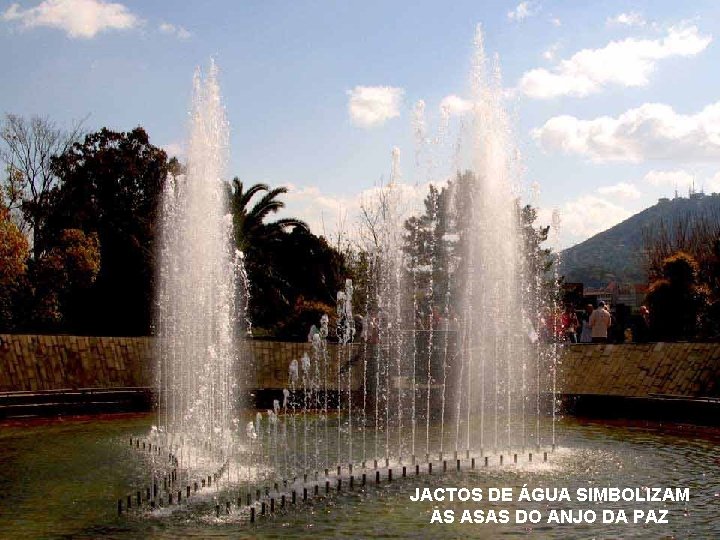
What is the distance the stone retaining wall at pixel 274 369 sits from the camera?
14734mm

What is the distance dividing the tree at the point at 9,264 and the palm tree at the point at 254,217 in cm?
686

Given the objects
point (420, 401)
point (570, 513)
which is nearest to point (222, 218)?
point (420, 401)

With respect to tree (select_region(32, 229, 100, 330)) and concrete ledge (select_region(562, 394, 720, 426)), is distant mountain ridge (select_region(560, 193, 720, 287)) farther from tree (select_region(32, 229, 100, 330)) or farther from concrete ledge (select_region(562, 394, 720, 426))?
concrete ledge (select_region(562, 394, 720, 426))

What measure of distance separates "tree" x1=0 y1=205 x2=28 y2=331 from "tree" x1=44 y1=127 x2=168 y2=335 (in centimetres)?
289

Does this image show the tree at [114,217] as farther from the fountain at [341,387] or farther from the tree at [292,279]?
the fountain at [341,387]

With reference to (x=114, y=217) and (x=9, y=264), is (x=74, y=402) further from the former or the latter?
(x=114, y=217)

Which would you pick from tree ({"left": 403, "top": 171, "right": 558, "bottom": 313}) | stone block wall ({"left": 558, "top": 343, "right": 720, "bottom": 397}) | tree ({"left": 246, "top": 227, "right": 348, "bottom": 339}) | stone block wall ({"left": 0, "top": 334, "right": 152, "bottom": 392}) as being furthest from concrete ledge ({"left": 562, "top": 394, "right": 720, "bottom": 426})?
tree ({"left": 403, "top": 171, "right": 558, "bottom": 313})

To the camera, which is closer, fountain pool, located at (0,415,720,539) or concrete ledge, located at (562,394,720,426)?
fountain pool, located at (0,415,720,539)

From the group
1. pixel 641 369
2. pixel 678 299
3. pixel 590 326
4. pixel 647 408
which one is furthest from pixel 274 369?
pixel 678 299

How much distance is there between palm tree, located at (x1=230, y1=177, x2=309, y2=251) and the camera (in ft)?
89.8

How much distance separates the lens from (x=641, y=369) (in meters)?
15.5

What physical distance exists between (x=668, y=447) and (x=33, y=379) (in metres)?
11.3

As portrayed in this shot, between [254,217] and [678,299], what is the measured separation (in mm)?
14835

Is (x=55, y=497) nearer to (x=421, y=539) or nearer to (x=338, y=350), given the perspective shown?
(x=421, y=539)
